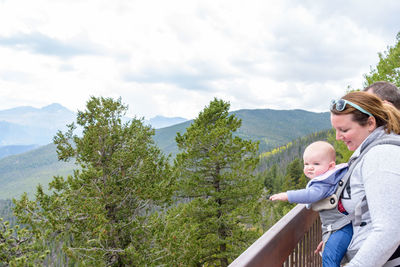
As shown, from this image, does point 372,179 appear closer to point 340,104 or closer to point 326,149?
point 340,104

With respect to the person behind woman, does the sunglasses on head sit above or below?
above

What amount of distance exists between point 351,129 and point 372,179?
1.21 feet

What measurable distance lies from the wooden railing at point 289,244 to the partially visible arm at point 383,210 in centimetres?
43

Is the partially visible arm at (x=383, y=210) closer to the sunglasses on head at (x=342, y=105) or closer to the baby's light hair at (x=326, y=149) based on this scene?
the sunglasses on head at (x=342, y=105)

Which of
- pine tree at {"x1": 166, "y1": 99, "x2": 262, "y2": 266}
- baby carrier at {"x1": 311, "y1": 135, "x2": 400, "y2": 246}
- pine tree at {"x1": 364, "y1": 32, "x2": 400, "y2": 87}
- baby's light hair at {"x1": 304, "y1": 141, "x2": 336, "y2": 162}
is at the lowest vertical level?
pine tree at {"x1": 166, "y1": 99, "x2": 262, "y2": 266}

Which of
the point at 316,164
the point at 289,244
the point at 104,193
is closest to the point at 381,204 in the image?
the point at 289,244

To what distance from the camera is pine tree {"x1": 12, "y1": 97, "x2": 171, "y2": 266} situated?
8.33 metres

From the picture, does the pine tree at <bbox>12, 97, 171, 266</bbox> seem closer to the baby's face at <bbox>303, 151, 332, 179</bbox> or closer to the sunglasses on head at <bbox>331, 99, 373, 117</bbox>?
the baby's face at <bbox>303, 151, 332, 179</bbox>

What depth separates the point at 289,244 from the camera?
195 cm

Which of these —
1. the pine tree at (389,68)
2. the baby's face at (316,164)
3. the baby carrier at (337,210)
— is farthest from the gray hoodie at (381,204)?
the pine tree at (389,68)

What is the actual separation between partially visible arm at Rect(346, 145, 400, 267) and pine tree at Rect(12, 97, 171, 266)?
26.0 feet

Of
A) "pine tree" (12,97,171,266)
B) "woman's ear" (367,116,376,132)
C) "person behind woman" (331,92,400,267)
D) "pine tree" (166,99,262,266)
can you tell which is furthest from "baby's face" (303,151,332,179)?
"pine tree" (166,99,262,266)

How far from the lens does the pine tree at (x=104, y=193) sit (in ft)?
27.3

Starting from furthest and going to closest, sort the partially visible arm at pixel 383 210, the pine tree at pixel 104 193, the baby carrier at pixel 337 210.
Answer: the pine tree at pixel 104 193, the baby carrier at pixel 337 210, the partially visible arm at pixel 383 210
